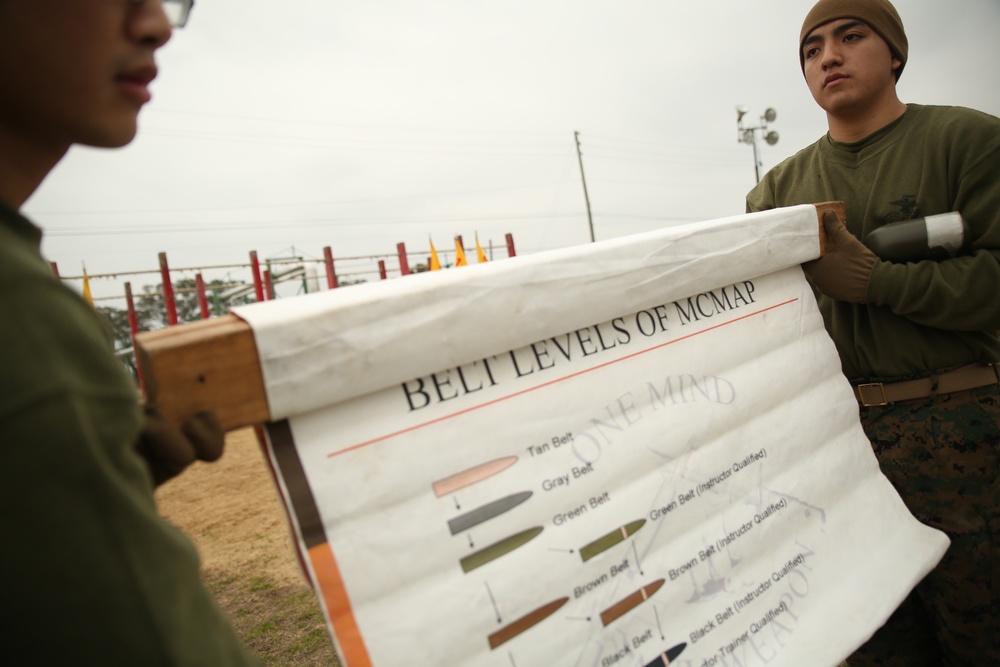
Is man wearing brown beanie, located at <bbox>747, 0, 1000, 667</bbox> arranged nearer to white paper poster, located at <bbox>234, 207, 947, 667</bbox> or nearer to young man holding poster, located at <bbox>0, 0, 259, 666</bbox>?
white paper poster, located at <bbox>234, 207, 947, 667</bbox>

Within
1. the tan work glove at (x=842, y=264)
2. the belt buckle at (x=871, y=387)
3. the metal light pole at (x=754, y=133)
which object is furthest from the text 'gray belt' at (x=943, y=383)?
the metal light pole at (x=754, y=133)

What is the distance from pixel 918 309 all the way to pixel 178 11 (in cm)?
179

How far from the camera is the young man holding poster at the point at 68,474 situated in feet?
1.50

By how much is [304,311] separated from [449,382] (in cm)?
25

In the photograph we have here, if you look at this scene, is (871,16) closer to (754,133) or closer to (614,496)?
(614,496)

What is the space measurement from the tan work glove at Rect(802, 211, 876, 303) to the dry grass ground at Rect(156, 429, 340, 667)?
146cm

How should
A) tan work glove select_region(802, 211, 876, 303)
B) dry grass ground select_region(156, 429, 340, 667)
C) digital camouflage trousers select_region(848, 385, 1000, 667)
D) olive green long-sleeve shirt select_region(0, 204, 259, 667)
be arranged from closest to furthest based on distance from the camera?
olive green long-sleeve shirt select_region(0, 204, 259, 667), tan work glove select_region(802, 211, 876, 303), digital camouflage trousers select_region(848, 385, 1000, 667), dry grass ground select_region(156, 429, 340, 667)

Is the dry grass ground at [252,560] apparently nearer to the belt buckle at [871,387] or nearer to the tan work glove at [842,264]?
the tan work glove at [842,264]

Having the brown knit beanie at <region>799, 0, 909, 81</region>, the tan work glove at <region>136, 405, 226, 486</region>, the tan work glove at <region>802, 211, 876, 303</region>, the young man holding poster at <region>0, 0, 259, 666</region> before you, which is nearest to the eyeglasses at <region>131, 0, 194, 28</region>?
the young man holding poster at <region>0, 0, 259, 666</region>

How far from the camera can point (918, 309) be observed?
5.17 feet

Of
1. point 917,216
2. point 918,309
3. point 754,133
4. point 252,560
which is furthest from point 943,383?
point 754,133

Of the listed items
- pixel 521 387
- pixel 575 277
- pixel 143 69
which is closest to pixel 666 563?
pixel 521 387

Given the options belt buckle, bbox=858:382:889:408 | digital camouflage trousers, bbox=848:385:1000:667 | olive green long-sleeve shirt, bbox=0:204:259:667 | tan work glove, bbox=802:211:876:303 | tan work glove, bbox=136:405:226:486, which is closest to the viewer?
olive green long-sleeve shirt, bbox=0:204:259:667

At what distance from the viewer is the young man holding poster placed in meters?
0.46
